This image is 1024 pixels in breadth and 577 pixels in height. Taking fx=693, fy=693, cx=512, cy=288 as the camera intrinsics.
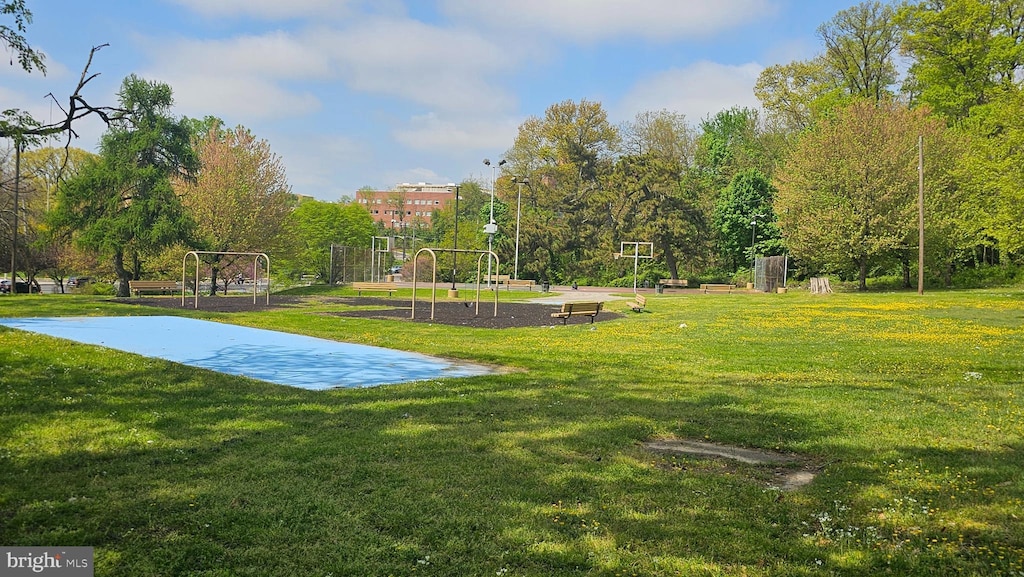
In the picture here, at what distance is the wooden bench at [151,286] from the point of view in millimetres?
32156

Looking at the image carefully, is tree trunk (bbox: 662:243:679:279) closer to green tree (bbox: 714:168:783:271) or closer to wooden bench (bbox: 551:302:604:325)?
green tree (bbox: 714:168:783:271)

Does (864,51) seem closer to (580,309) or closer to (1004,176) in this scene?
(1004,176)

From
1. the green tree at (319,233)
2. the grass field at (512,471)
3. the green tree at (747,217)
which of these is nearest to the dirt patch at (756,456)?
the grass field at (512,471)

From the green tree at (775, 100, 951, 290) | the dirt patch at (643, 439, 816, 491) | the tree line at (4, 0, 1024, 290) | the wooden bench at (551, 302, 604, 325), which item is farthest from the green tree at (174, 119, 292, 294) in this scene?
the dirt patch at (643, 439, 816, 491)

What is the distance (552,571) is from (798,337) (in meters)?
14.0

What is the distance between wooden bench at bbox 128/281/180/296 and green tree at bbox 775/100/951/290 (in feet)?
119

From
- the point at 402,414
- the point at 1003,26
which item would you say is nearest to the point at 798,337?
the point at 402,414

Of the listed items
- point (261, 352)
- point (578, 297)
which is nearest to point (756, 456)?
point (261, 352)

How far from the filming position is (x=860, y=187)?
1642 inches

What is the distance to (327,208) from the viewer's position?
71750mm

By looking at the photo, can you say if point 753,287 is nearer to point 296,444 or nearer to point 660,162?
point 660,162

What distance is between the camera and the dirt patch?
5.51 meters

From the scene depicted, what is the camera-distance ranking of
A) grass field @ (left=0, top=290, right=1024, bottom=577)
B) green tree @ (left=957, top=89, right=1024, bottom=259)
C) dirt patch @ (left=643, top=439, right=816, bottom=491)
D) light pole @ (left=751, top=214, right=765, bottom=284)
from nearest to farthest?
1. grass field @ (left=0, top=290, right=1024, bottom=577)
2. dirt patch @ (left=643, top=439, right=816, bottom=491)
3. green tree @ (left=957, top=89, right=1024, bottom=259)
4. light pole @ (left=751, top=214, right=765, bottom=284)

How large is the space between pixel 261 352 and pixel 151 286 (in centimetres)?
2373
